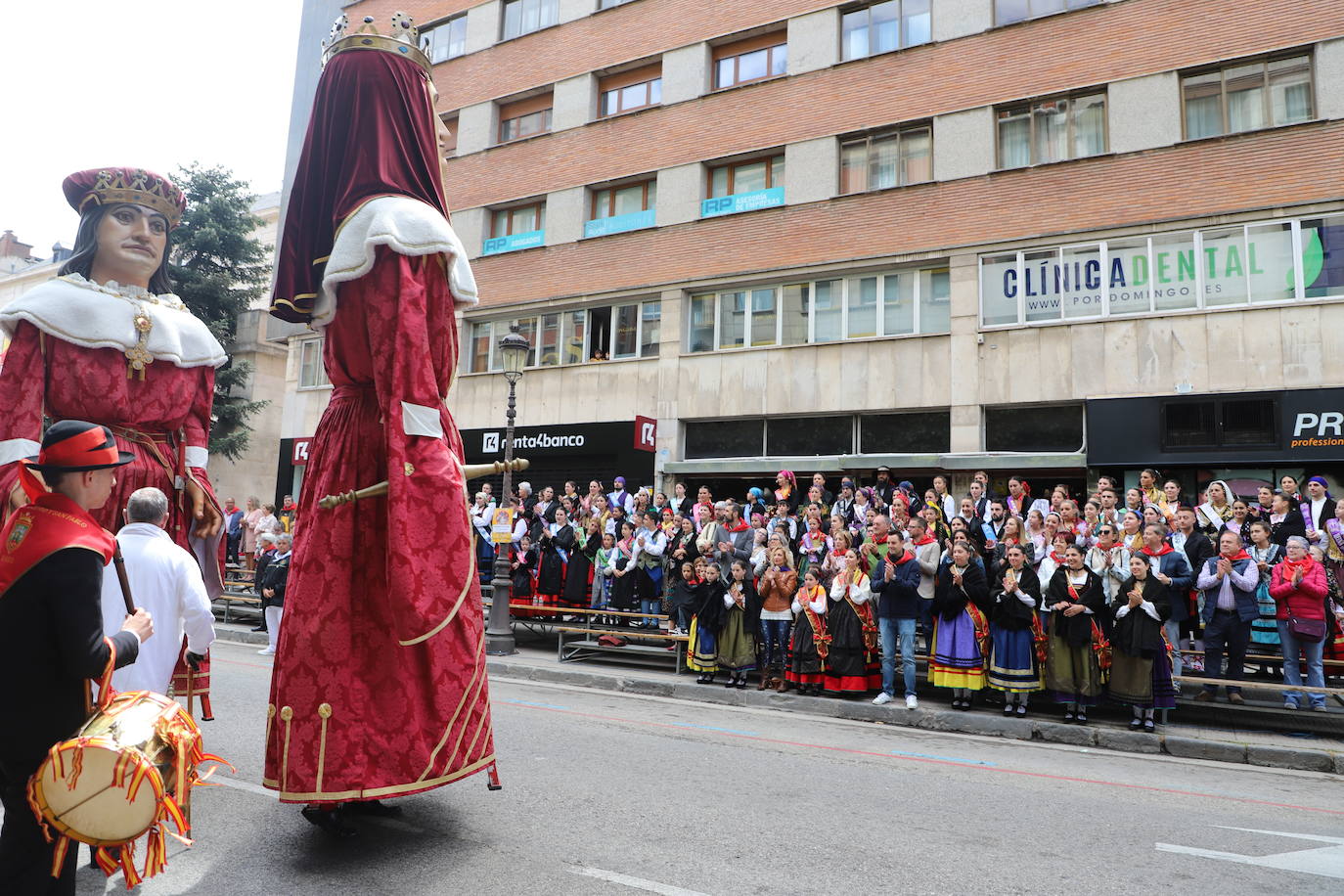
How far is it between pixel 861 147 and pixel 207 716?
19315 millimetres

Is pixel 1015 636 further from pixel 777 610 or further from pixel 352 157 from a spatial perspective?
pixel 352 157

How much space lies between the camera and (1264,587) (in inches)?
424

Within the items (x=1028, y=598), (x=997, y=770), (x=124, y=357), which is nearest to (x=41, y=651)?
(x=124, y=357)

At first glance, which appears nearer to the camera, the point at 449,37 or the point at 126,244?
the point at 126,244

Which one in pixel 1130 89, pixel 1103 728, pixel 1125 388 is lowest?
pixel 1103 728

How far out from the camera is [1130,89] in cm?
1753

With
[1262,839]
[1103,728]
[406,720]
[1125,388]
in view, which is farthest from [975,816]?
[1125,388]

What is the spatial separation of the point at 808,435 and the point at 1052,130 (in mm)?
8231

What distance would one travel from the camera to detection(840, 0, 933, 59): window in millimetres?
20156

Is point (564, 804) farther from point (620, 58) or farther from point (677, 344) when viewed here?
point (620, 58)

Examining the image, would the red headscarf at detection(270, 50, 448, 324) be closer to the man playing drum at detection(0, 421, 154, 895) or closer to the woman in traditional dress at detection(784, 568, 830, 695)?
the man playing drum at detection(0, 421, 154, 895)

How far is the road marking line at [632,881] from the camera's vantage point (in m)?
3.60

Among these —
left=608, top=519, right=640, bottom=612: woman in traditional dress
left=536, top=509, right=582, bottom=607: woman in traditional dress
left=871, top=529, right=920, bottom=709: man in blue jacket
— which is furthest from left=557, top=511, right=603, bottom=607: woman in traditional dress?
left=871, top=529, right=920, bottom=709: man in blue jacket

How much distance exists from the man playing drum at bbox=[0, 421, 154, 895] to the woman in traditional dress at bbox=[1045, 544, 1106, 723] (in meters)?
9.66
